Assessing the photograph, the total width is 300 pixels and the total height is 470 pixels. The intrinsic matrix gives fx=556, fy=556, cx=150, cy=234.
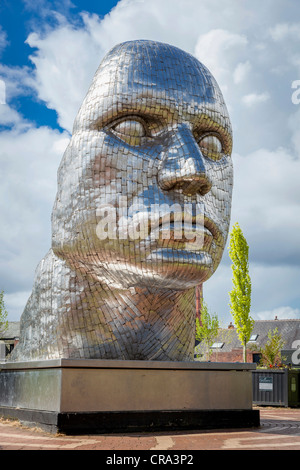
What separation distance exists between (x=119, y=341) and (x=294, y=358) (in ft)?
68.0

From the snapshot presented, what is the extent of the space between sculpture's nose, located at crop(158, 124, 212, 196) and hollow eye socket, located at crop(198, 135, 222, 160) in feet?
1.61

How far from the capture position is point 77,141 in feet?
23.0

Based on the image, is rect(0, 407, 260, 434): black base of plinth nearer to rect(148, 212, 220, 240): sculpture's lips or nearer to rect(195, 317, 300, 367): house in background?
rect(148, 212, 220, 240): sculpture's lips

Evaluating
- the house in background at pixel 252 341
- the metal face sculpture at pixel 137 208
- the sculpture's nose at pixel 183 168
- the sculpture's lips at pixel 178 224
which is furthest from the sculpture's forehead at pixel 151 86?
the house in background at pixel 252 341

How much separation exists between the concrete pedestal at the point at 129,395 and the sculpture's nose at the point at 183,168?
2221 millimetres

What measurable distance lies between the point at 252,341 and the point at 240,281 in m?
11.8

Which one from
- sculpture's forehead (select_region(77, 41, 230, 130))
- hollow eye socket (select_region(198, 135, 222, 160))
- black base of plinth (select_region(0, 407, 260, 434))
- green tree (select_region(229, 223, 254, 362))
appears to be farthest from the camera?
green tree (select_region(229, 223, 254, 362))

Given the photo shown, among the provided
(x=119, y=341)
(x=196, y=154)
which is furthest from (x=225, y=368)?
(x=196, y=154)

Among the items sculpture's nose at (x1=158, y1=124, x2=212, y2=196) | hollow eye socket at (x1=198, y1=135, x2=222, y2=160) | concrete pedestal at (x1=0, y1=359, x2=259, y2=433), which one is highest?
hollow eye socket at (x1=198, y1=135, x2=222, y2=160)

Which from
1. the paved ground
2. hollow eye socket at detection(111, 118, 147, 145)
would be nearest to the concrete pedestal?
the paved ground

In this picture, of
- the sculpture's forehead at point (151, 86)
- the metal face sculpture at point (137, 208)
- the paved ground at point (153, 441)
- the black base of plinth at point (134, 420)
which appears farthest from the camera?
the sculpture's forehead at point (151, 86)

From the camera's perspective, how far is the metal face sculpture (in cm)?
641
